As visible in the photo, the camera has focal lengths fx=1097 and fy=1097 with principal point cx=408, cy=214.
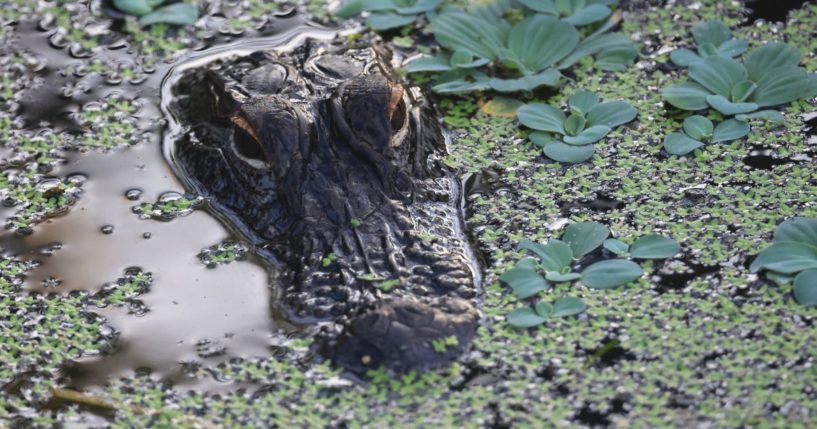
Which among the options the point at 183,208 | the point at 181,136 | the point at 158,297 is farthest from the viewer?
the point at 181,136

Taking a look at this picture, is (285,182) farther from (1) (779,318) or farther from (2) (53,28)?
(2) (53,28)

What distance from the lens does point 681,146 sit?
4.73m

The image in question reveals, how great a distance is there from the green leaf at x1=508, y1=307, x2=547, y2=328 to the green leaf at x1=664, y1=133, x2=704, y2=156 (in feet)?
4.17

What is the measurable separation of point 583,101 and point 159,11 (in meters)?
2.45

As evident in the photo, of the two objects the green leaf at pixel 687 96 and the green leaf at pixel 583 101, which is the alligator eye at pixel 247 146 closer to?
the green leaf at pixel 583 101

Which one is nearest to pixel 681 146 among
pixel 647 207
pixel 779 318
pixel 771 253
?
pixel 647 207

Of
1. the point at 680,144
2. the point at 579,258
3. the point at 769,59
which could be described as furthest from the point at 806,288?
the point at 769,59

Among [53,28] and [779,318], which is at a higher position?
[779,318]

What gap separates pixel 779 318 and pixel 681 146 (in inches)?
45.7

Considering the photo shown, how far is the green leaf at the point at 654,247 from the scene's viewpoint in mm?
4070

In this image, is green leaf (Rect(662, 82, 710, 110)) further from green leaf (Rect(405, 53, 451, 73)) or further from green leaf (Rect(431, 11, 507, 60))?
green leaf (Rect(405, 53, 451, 73))

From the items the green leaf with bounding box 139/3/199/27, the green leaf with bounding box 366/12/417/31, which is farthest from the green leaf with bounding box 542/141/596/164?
the green leaf with bounding box 139/3/199/27

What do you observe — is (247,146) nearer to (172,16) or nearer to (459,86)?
(459,86)

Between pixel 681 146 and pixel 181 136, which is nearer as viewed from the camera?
pixel 681 146
